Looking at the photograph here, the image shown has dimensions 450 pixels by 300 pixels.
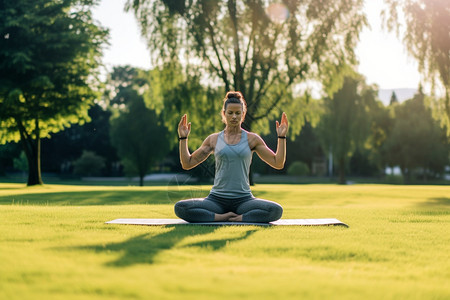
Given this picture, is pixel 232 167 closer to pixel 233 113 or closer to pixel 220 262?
pixel 233 113

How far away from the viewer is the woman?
709 cm

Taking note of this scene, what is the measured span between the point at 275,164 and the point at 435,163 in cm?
4938

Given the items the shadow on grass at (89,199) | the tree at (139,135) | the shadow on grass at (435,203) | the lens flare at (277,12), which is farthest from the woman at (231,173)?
the tree at (139,135)

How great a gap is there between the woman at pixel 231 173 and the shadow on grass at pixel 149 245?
818 millimetres

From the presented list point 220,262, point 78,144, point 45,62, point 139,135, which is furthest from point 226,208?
point 78,144

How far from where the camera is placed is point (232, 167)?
7.11m

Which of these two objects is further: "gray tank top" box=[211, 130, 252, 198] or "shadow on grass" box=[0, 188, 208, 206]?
"shadow on grass" box=[0, 188, 208, 206]

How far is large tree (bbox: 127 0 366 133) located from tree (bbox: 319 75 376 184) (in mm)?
19107

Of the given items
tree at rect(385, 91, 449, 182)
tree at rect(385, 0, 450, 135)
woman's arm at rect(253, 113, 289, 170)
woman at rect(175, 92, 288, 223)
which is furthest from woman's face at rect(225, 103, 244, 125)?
tree at rect(385, 91, 449, 182)

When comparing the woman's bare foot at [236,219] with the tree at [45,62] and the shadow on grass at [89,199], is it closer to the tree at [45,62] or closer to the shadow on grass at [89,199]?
the shadow on grass at [89,199]

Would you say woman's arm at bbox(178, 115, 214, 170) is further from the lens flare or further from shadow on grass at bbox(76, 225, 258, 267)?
the lens flare

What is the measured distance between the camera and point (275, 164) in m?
7.12

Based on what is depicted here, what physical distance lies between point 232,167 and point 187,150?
0.68 meters

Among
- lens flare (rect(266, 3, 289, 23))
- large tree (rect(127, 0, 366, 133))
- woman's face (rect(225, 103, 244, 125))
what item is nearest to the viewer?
woman's face (rect(225, 103, 244, 125))
